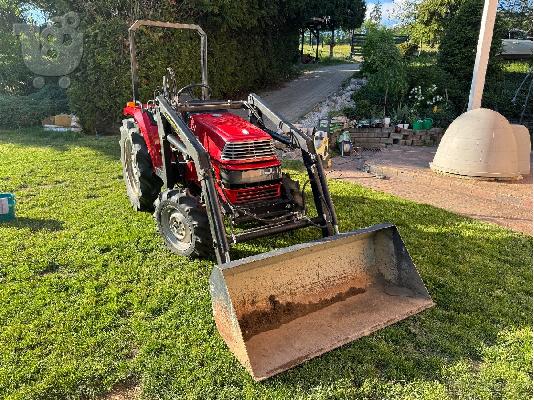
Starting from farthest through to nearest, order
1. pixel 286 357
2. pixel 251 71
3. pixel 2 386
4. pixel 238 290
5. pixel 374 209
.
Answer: pixel 251 71, pixel 374 209, pixel 238 290, pixel 286 357, pixel 2 386

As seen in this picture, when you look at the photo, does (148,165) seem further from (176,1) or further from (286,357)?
(176,1)

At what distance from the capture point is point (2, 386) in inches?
97.7

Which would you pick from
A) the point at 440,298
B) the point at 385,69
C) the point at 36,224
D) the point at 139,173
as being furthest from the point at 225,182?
the point at 385,69

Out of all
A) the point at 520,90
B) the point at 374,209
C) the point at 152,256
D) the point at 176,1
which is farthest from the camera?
the point at 520,90

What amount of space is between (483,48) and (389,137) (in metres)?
2.41

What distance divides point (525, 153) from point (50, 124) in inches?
392

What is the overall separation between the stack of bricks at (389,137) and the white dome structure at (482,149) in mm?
2239

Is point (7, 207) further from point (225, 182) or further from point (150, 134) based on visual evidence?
point (225, 182)

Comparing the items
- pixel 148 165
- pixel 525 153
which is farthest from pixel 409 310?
pixel 525 153

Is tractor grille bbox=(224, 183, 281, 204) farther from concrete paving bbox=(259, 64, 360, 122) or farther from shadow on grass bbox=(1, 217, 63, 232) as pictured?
concrete paving bbox=(259, 64, 360, 122)

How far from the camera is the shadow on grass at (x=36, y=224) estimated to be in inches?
184

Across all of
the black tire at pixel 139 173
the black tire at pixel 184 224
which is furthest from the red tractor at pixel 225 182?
the black tire at pixel 139 173

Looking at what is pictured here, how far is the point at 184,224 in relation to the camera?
12.8 ft

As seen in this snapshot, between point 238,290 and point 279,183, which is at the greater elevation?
point 279,183
